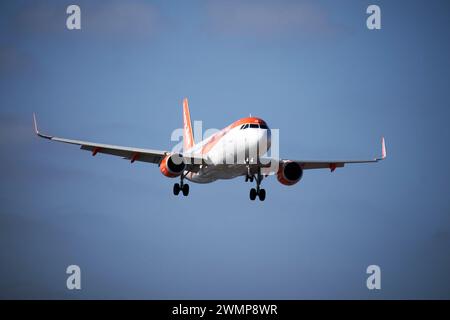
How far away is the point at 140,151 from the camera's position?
230 ft

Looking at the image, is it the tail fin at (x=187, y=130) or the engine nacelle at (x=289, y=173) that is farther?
the tail fin at (x=187, y=130)

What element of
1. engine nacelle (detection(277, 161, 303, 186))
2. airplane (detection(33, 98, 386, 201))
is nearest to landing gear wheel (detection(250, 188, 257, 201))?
airplane (detection(33, 98, 386, 201))

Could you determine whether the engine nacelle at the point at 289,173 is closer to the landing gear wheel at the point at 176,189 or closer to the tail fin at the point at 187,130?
the landing gear wheel at the point at 176,189

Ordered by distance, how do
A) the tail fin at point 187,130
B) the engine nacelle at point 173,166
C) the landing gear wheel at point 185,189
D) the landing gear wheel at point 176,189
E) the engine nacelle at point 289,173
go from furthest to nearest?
the tail fin at point 187,130, the landing gear wheel at point 176,189, the landing gear wheel at point 185,189, the engine nacelle at point 289,173, the engine nacelle at point 173,166

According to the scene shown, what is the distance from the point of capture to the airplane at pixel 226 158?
63.6 meters

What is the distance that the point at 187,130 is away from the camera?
9556cm

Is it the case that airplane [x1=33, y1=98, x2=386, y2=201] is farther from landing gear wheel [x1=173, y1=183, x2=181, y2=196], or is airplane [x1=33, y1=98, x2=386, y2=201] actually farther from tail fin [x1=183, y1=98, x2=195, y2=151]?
tail fin [x1=183, y1=98, x2=195, y2=151]

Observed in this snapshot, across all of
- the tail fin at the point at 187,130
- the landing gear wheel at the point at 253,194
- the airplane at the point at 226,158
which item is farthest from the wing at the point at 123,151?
the tail fin at the point at 187,130

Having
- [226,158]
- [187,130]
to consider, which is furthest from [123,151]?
[187,130]

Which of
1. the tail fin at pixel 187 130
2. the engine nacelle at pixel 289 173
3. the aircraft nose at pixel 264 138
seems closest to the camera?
the aircraft nose at pixel 264 138

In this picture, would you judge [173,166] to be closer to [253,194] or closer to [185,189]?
[185,189]
